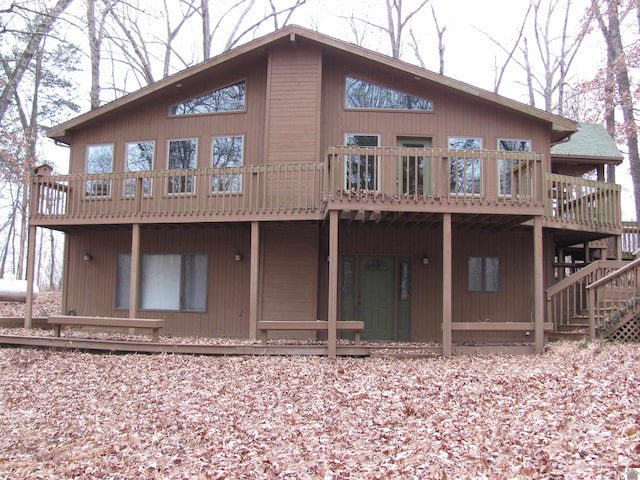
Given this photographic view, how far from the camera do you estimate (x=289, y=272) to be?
42.0 ft

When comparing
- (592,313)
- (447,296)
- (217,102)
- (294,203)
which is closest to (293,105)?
(217,102)

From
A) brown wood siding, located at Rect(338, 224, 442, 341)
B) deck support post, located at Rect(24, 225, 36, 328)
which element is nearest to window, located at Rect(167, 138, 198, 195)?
deck support post, located at Rect(24, 225, 36, 328)

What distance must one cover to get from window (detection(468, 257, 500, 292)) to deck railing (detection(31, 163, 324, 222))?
14.1ft

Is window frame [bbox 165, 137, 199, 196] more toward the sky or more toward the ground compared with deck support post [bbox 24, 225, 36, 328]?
more toward the sky

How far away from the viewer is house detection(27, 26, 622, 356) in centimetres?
1250

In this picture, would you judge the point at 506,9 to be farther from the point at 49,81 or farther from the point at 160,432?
the point at 160,432

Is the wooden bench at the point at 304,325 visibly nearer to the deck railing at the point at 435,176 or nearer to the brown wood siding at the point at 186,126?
the deck railing at the point at 435,176

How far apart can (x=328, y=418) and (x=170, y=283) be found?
8.32 meters

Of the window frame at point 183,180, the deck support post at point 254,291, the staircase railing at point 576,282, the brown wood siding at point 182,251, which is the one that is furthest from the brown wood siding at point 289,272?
the staircase railing at point 576,282

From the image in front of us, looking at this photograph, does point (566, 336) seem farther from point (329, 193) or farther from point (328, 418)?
point (328, 418)

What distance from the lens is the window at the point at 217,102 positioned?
45.1 ft

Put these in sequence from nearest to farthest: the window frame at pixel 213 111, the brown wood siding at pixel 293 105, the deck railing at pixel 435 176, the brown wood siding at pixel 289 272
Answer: the deck railing at pixel 435 176, the brown wood siding at pixel 289 272, the brown wood siding at pixel 293 105, the window frame at pixel 213 111

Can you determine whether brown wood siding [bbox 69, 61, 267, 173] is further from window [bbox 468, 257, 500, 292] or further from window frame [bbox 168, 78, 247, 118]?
window [bbox 468, 257, 500, 292]

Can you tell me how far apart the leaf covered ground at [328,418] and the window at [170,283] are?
158 inches
